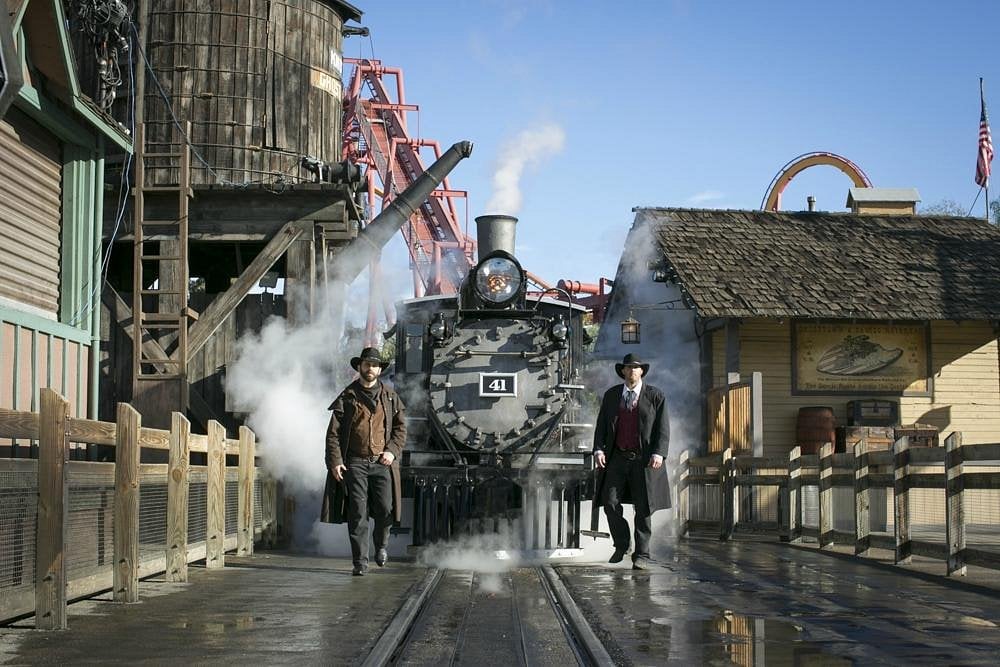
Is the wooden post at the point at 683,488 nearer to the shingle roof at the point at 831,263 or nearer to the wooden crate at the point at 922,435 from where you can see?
the shingle roof at the point at 831,263

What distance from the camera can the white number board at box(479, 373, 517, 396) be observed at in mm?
12414

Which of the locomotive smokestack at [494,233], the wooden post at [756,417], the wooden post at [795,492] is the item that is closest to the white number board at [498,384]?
the locomotive smokestack at [494,233]

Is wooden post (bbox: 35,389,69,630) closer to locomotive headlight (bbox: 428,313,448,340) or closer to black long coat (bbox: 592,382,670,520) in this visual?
black long coat (bbox: 592,382,670,520)

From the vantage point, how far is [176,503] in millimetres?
9500

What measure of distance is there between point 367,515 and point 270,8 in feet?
30.6

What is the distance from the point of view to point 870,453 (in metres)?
12.5

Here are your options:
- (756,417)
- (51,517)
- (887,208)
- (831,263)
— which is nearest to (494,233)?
(756,417)

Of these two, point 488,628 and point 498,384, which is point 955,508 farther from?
point 488,628

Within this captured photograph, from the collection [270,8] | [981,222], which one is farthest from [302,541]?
[981,222]

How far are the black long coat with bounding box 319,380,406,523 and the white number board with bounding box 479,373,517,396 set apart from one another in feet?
6.08

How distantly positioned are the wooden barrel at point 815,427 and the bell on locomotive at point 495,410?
873 centimetres

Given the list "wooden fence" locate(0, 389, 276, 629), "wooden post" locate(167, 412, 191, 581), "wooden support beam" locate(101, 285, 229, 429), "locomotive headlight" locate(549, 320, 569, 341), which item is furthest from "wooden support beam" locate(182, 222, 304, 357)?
"wooden post" locate(167, 412, 191, 581)

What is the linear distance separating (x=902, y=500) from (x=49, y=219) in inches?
332

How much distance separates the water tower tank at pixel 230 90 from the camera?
54.7 ft
